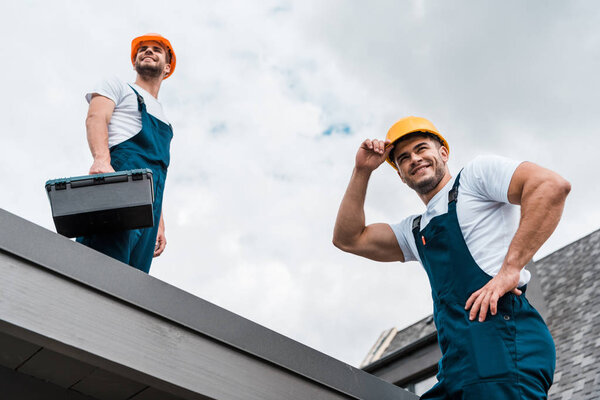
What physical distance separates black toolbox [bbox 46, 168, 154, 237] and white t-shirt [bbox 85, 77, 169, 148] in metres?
0.60

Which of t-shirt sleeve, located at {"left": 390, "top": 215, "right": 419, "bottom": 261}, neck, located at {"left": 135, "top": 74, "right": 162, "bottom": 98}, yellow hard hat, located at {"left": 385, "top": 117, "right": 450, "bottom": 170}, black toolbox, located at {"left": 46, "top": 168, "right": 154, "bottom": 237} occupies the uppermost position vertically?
neck, located at {"left": 135, "top": 74, "right": 162, "bottom": 98}

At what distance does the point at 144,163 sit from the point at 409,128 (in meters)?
1.12

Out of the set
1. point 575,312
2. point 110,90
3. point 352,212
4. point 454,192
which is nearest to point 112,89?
point 110,90

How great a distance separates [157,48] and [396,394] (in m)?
1.99

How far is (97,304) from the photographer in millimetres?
1993

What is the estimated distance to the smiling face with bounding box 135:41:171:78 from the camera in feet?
11.0

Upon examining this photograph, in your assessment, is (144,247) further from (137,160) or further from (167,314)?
(167,314)

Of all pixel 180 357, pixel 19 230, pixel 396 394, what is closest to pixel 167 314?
pixel 180 357

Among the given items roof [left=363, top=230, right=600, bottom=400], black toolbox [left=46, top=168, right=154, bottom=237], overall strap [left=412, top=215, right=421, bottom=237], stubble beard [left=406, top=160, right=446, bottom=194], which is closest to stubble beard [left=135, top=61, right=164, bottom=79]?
black toolbox [left=46, top=168, right=154, bottom=237]

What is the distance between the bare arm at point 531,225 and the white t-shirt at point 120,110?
5.27ft

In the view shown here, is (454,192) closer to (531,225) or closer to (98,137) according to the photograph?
(531,225)

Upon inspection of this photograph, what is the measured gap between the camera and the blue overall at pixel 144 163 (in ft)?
8.95

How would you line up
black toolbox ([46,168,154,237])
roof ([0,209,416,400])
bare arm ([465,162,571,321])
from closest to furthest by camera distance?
1. roof ([0,209,416,400])
2. bare arm ([465,162,571,321])
3. black toolbox ([46,168,154,237])

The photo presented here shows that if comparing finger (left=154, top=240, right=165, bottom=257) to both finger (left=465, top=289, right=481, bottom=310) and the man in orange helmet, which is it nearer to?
the man in orange helmet
